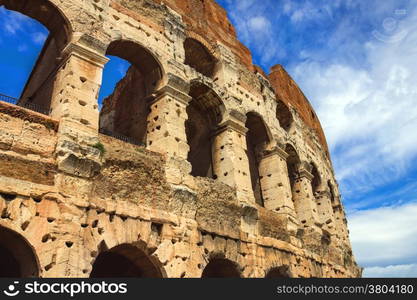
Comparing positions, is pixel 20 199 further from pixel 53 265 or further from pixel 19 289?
pixel 19 289

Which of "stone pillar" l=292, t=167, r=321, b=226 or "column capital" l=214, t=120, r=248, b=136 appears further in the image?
"stone pillar" l=292, t=167, r=321, b=226

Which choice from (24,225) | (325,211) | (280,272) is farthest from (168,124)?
(325,211)

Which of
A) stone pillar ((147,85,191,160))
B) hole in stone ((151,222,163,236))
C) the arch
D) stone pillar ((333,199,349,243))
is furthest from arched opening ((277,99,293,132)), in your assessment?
hole in stone ((151,222,163,236))

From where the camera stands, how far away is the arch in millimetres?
15031

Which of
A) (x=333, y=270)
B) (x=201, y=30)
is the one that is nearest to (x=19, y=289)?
(x=201, y=30)

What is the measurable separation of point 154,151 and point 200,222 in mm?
1771

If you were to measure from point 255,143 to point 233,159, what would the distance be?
286 cm

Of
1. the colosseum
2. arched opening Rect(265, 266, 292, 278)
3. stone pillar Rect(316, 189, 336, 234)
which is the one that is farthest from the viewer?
stone pillar Rect(316, 189, 336, 234)

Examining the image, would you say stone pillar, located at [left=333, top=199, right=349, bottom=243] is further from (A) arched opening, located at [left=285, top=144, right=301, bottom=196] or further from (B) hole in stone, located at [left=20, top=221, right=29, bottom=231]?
(B) hole in stone, located at [left=20, top=221, right=29, bottom=231]

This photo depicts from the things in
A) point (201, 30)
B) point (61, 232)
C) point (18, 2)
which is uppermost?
point (201, 30)

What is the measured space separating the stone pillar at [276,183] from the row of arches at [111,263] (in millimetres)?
1982

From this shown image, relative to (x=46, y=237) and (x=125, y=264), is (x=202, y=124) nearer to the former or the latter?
(x=125, y=264)

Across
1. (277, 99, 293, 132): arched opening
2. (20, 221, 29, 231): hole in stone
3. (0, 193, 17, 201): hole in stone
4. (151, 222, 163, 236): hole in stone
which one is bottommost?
(20, 221, 29, 231): hole in stone

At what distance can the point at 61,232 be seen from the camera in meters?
5.80
